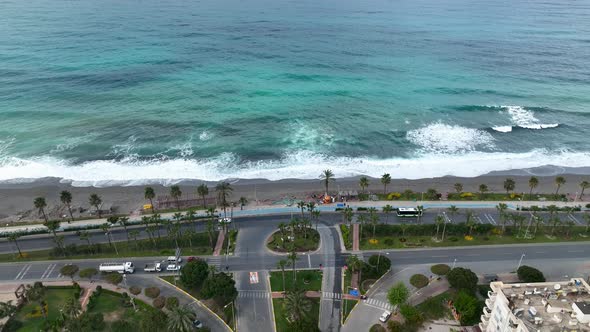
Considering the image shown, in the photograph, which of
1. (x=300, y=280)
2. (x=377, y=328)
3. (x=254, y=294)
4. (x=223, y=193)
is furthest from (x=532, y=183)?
(x=223, y=193)

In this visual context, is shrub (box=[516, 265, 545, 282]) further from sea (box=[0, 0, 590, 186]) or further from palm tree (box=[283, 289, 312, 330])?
sea (box=[0, 0, 590, 186])

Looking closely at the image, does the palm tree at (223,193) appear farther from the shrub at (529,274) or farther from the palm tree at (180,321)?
the shrub at (529,274)

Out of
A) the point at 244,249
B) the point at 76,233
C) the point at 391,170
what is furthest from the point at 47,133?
the point at 391,170

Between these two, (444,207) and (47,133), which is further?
(47,133)

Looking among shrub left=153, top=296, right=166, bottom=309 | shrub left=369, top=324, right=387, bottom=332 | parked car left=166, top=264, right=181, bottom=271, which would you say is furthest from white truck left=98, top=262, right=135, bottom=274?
shrub left=369, top=324, right=387, bottom=332

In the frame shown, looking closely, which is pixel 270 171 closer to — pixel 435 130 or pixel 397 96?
pixel 435 130

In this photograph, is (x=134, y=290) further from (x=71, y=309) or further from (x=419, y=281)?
(x=419, y=281)
